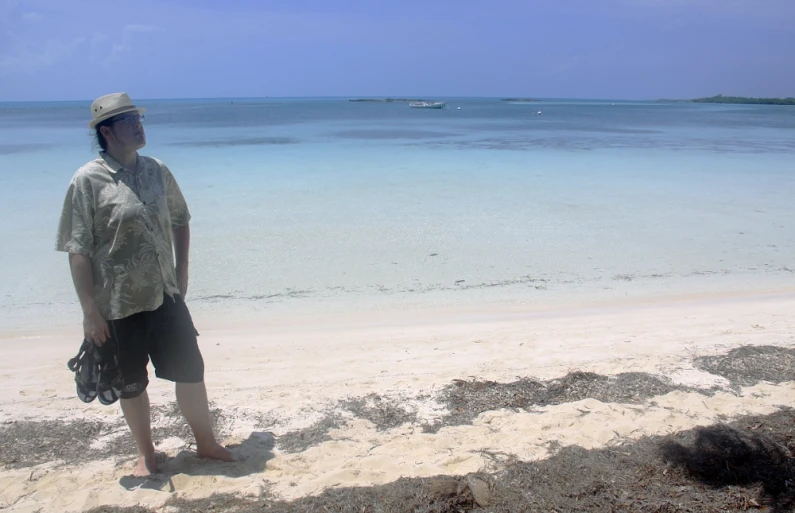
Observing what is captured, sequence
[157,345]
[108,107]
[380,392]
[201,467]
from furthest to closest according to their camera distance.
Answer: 1. [380,392]
2. [201,467]
3. [157,345]
4. [108,107]

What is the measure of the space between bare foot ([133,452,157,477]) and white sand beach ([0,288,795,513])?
6cm

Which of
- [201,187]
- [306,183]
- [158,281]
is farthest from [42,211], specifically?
[158,281]

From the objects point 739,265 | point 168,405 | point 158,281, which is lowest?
point 739,265

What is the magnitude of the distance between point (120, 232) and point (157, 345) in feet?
1.68

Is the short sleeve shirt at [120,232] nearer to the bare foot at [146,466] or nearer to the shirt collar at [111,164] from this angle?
the shirt collar at [111,164]

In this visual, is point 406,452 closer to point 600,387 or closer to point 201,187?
point 600,387

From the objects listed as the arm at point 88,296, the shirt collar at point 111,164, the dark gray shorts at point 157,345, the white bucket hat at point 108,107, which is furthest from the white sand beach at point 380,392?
the white bucket hat at point 108,107

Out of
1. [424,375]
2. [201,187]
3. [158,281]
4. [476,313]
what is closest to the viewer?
[158,281]

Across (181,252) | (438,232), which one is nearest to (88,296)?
(181,252)

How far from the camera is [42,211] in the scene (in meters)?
11.6

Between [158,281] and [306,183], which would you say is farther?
[306,183]

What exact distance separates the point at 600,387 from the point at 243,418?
211 centimetres

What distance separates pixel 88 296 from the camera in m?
2.36

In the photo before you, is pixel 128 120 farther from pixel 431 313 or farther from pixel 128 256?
pixel 431 313
